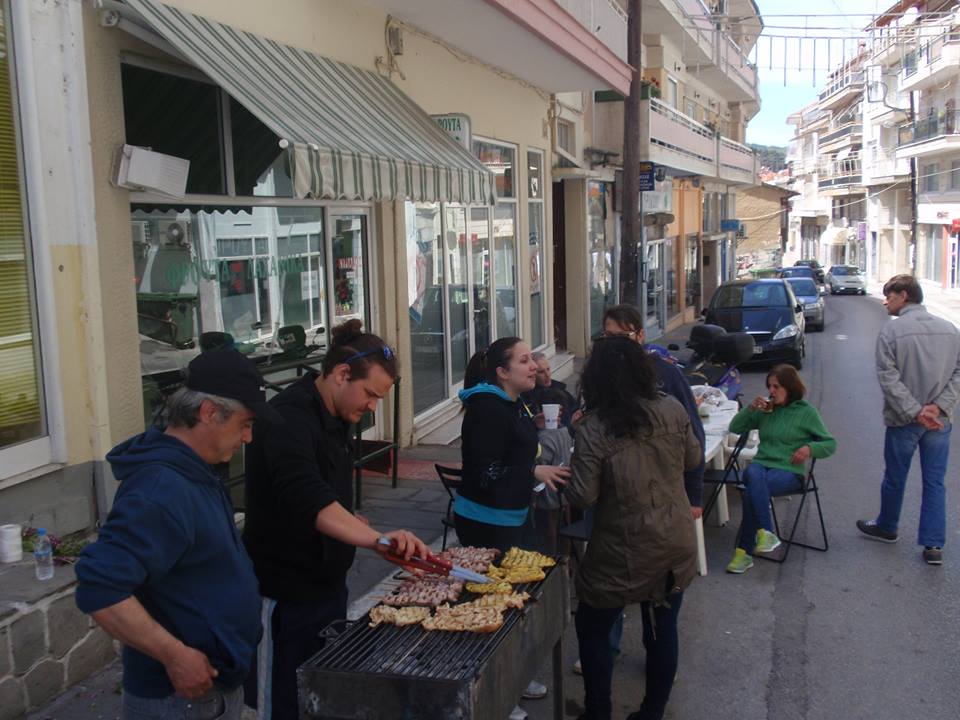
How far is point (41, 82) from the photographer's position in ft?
16.0

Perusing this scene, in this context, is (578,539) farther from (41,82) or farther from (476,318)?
(476,318)

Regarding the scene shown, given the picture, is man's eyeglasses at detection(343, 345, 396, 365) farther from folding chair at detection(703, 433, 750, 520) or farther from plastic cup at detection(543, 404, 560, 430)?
folding chair at detection(703, 433, 750, 520)

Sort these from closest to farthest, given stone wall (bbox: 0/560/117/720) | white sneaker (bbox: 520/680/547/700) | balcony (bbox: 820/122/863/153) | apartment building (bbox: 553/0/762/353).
Answer: stone wall (bbox: 0/560/117/720) → white sneaker (bbox: 520/680/547/700) → apartment building (bbox: 553/0/762/353) → balcony (bbox: 820/122/863/153)

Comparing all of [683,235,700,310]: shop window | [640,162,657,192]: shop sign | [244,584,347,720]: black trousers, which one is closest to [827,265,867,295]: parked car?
[683,235,700,310]: shop window

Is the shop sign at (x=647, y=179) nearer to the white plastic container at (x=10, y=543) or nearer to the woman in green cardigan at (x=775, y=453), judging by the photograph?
the woman in green cardigan at (x=775, y=453)

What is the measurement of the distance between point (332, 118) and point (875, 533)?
5073mm

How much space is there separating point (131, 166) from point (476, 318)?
698 cm

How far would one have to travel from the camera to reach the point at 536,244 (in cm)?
1458

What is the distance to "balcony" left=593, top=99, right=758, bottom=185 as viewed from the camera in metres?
19.2

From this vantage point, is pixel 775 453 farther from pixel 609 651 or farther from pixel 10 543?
pixel 10 543

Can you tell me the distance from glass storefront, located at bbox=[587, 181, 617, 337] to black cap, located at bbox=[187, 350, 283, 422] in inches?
611

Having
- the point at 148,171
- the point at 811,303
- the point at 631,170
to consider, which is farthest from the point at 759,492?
the point at 811,303

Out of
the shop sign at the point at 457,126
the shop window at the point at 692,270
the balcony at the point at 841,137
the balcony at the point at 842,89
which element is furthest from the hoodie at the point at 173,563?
the balcony at the point at 841,137

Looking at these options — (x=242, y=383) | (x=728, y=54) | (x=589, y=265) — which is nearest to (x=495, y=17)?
(x=242, y=383)
